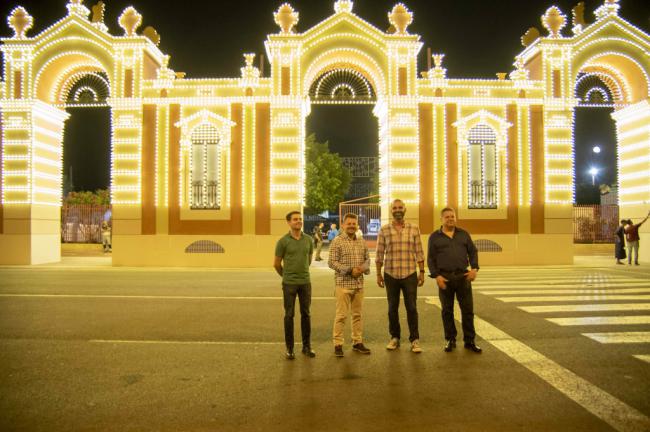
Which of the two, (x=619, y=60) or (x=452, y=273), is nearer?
(x=452, y=273)

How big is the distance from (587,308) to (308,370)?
248 inches

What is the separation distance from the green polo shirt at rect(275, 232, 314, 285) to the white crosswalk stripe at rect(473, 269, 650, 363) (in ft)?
13.9

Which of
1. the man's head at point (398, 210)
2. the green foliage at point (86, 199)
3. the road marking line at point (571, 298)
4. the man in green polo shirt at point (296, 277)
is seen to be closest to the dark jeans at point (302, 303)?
the man in green polo shirt at point (296, 277)

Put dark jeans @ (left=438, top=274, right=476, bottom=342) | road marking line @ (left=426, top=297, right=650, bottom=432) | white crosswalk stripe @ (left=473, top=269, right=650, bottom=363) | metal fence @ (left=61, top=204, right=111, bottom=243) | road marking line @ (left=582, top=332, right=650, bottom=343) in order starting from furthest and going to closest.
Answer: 1. metal fence @ (left=61, top=204, right=111, bottom=243)
2. white crosswalk stripe @ (left=473, top=269, right=650, bottom=363)
3. road marking line @ (left=582, top=332, right=650, bottom=343)
4. dark jeans @ (left=438, top=274, right=476, bottom=342)
5. road marking line @ (left=426, top=297, right=650, bottom=432)

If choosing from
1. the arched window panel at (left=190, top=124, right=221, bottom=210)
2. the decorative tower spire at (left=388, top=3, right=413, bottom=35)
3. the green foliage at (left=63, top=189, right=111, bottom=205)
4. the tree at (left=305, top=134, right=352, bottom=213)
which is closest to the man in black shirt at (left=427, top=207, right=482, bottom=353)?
the arched window panel at (left=190, top=124, right=221, bottom=210)

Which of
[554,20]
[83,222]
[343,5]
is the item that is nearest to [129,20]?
[343,5]

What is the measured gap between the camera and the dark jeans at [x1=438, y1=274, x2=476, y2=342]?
6.47 meters

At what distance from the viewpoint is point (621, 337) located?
698 cm

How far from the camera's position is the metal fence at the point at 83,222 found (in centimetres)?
2714

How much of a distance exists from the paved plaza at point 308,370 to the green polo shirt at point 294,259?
1001 mm

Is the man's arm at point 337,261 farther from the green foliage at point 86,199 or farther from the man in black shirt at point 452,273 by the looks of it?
the green foliage at point 86,199

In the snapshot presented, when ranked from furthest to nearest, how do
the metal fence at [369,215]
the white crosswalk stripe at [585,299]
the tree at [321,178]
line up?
1. the tree at [321,178]
2. the metal fence at [369,215]
3. the white crosswalk stripe at [585,299]

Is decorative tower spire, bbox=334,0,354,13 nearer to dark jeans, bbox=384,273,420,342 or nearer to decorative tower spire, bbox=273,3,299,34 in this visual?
decorative tower spire, bbox=273,3,299,34

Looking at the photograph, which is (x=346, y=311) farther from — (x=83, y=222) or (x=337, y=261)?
(x=83, y=222)
